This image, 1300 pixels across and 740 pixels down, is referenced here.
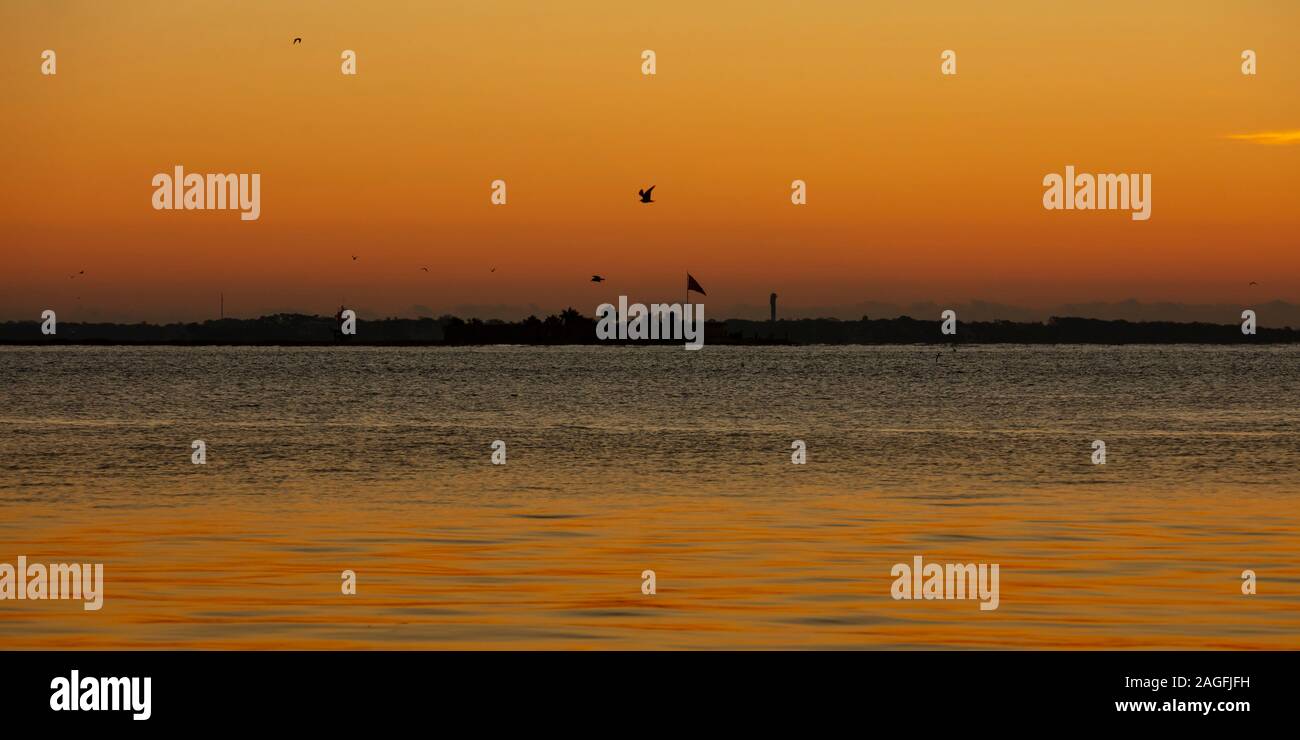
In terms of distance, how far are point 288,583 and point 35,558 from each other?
5.16 metres

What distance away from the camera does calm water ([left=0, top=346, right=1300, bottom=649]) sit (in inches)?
746

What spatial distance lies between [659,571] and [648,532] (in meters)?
5.13

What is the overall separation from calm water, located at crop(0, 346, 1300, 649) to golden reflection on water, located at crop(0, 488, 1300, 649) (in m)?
0.07

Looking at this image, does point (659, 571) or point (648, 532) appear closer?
point (659, 571)

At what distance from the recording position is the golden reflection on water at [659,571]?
60.6 ft

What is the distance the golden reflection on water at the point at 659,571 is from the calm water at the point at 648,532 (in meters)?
0.07

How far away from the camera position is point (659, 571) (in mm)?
23281

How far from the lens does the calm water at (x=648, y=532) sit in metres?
19.0

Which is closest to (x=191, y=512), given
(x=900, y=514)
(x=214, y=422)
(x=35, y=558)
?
(x=35, y=558)
